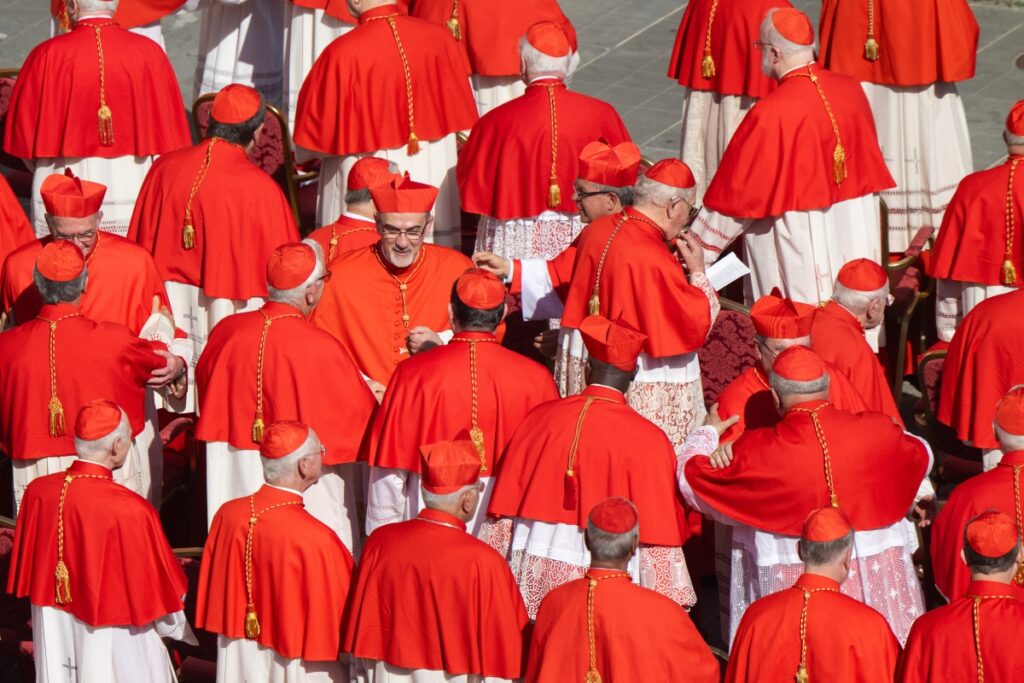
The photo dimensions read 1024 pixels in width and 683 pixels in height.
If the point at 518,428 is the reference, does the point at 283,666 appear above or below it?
below

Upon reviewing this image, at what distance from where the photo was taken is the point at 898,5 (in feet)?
43.6

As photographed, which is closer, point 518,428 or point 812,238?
point 518,428

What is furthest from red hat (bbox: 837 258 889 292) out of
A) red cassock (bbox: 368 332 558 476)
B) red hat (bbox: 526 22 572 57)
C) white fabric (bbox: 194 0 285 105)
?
white fabric (bbox: 194 0 285 105)

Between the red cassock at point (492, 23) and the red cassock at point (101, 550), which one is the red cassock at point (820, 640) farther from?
the red cassock at point (492, 23)

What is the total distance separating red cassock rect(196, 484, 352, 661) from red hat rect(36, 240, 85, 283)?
1538 millimetres

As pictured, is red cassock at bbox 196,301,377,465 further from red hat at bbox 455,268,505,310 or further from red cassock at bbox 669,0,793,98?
red cassock at bbox 669,0,793,98

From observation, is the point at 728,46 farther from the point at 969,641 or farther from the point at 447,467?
the point at 969,641

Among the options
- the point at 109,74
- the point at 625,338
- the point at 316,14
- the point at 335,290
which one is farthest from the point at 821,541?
the point at 316,14

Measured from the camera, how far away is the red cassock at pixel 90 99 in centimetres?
1232

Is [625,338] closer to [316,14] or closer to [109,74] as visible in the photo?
[109,74]

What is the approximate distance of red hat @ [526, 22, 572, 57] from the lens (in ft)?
38.3

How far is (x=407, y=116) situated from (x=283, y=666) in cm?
403

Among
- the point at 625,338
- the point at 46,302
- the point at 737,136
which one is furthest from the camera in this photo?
the point at 737,136

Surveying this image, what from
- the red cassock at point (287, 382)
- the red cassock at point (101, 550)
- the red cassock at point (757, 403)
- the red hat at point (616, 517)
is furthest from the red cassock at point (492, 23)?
the red hat at point (616, 517)
